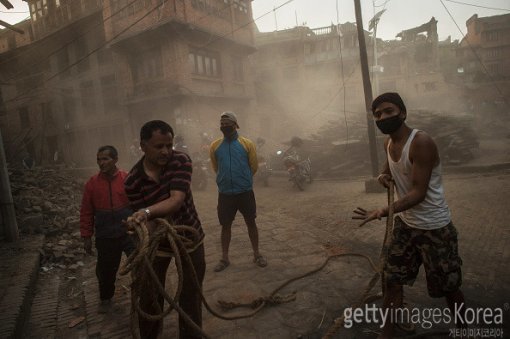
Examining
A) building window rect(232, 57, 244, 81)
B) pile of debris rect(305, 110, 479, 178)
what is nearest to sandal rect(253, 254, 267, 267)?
pile of debris rect(305, 110, 479, 178)

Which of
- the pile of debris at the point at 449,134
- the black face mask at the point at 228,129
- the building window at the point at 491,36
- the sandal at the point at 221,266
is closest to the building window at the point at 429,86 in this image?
the building window at the point at 491,36

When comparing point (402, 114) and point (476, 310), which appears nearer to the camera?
point (402, 114)

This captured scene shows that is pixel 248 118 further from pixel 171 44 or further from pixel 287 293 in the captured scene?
pixel 287 293

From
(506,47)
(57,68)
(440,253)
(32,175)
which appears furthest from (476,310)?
(506,47)

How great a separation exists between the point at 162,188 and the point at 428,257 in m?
2.02

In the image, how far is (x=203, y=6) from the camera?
17797 mm

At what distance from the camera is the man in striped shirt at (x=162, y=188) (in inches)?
89.0

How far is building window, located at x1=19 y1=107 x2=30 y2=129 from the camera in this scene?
25914 millimetres

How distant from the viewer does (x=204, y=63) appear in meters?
18.1

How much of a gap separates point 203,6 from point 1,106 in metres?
11.4

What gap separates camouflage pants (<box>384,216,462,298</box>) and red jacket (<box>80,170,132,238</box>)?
9.54ft

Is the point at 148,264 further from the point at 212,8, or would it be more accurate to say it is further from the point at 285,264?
the point at 212,8

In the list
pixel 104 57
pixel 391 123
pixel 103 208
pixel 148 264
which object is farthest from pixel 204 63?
pixel 148 264

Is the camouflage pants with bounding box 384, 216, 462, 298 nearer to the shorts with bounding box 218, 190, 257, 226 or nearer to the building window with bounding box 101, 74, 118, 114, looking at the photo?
the shorts with bounding box 218, 190, 257, 226
